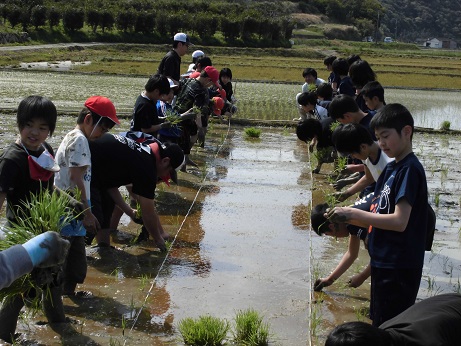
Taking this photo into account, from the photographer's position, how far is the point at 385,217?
398 cm

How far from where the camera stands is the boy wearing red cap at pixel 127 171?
611 centimetres

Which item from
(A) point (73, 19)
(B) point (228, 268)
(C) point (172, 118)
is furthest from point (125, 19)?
(B) point (228, 268)

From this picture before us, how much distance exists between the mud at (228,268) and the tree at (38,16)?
49.2 metres

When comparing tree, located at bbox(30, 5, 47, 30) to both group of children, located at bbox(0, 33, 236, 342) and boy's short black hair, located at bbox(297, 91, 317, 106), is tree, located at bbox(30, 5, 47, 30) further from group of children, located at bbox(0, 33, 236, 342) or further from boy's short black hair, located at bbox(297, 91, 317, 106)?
group of children, located at bbox(0, 33, 236, 342)

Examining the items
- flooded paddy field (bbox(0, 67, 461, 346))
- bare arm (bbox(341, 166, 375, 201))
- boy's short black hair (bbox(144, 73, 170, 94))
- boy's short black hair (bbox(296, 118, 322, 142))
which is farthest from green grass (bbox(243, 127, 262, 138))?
bare arm (bbox(341, 166, 375, 201))

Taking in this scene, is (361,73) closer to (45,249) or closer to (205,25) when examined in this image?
(45,249)

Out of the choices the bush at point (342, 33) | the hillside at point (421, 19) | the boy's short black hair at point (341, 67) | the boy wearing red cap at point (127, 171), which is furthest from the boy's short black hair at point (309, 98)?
the hillside at point (421, 19)

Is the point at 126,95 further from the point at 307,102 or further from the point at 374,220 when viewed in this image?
the point at 374,220

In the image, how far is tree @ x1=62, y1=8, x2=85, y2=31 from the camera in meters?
57.4

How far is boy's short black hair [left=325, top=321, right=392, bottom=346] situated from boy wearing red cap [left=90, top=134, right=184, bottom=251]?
3608 mm

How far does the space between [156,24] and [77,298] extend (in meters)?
57.5

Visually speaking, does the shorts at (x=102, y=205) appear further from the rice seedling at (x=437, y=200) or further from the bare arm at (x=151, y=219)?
the rice seedling at (x=437, y=200)

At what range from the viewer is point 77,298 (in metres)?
5.20

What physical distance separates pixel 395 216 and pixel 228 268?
224 centimetres
